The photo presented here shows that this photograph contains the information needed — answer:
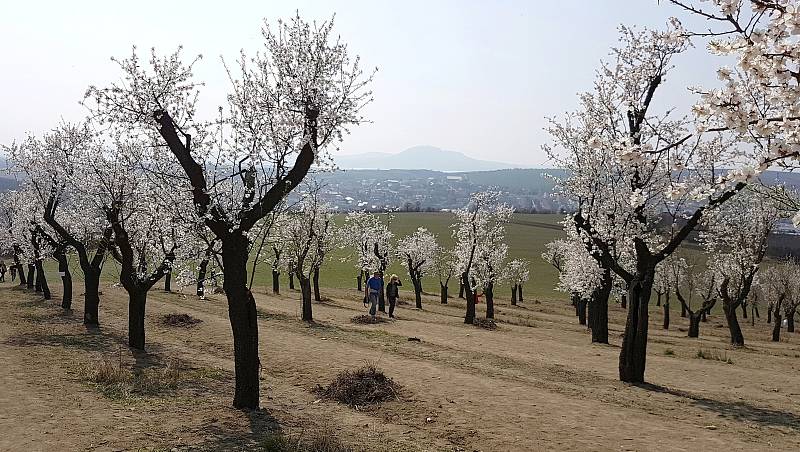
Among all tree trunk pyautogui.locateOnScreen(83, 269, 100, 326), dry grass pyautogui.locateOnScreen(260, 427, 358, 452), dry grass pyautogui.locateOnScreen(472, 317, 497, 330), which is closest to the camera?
dry grass pyautogui.locateOnScreen(260, 427, 358, 452)

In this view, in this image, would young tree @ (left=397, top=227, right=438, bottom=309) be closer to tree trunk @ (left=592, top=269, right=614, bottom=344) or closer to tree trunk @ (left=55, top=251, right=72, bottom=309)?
tree trunk @ (left=592, top=269, right=614, bottom=344)

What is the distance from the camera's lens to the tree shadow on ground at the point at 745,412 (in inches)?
424

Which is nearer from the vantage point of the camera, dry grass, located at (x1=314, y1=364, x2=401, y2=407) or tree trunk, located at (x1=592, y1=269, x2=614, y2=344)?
dry grass, located at (x1=314, y1=364, x2=401, y2=407)

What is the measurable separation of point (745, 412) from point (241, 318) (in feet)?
33.5

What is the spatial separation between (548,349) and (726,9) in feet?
54.0

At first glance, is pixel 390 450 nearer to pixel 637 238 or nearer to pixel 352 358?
pixel 352 358

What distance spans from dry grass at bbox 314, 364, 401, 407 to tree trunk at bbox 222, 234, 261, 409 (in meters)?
1.84

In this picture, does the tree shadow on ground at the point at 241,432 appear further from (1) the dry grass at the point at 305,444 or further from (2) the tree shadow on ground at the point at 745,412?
(2) the tree shadow on ground at the point at 745,412

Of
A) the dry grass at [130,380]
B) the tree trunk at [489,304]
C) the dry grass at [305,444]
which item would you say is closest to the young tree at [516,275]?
the tree trunk at [489,304]

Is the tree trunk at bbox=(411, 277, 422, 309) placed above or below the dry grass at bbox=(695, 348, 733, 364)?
below

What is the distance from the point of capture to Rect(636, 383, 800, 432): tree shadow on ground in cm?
1076

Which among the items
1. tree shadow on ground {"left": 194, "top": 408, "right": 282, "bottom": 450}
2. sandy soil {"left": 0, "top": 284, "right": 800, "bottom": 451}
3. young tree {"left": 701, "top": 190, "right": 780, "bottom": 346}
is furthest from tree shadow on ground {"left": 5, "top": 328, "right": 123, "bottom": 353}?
young tree {"left": 701, "top": 190, "right": 780, "bottom": 346}

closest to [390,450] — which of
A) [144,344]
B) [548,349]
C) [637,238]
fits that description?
[637,238]

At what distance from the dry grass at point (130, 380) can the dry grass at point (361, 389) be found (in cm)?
319
